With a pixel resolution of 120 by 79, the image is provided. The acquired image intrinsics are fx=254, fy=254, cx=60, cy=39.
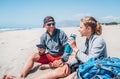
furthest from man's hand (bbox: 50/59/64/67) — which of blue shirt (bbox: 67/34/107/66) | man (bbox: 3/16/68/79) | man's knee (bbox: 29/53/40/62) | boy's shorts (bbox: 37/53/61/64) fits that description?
blue shirt (bbox: 67/34/107/66)

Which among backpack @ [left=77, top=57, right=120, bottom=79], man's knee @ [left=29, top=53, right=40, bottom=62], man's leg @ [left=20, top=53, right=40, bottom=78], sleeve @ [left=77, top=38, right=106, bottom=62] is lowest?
man's leg @ [left=20, top=53, right=40, bottom=78]

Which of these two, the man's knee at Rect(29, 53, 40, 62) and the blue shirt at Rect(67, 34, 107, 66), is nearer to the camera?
the blue shirt at Rect(67, 34, 107, 66)

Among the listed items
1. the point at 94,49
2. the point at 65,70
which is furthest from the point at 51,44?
the point at 94,49

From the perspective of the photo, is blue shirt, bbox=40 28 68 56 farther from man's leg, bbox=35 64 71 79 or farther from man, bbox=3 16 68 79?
man's leg, bbox=35 64 71 79

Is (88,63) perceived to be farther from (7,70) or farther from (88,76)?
(7,70)

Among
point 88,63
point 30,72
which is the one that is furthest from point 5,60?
point 88,63

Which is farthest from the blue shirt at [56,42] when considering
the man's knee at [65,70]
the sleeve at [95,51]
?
the sleeve at [95,51]

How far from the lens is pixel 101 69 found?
4.03 metres

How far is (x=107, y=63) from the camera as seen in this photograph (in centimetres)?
407

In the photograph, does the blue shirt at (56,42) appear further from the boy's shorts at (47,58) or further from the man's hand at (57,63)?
the man's hand at (57,63)

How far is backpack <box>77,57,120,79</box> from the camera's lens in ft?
13.0

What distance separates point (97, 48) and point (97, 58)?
0.18 m

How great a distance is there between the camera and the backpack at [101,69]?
396 centimetres

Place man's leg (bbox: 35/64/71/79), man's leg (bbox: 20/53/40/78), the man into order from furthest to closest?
the man → man's leg (bbox: 20/53/40/78) → man's leg (bbox: 35/64/71/79)
